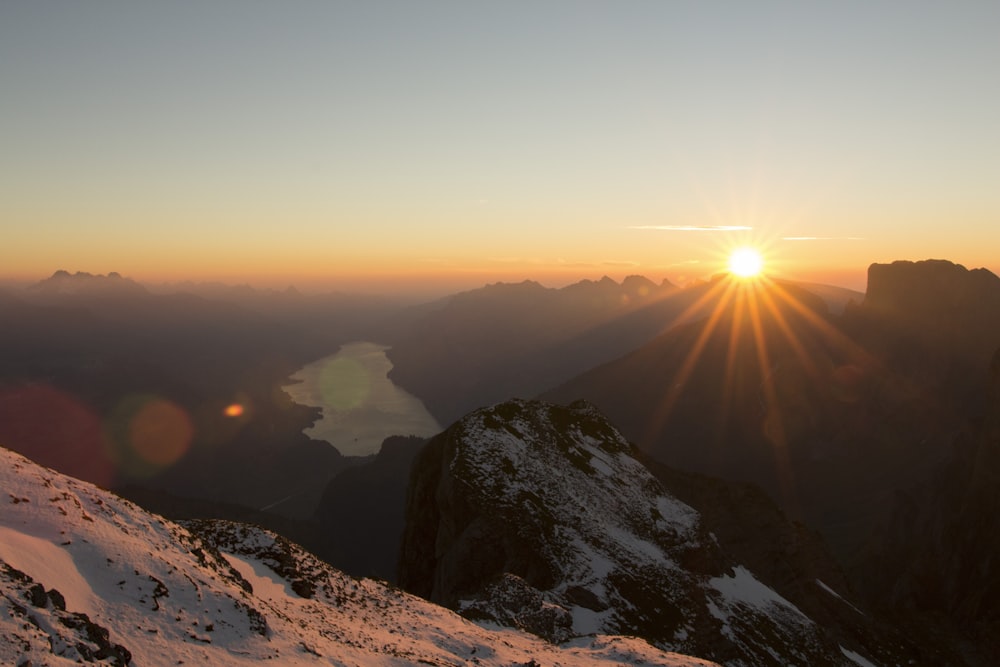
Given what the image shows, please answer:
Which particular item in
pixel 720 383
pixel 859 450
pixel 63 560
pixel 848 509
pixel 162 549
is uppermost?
pixel 63 560

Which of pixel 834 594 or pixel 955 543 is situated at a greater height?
pixel 834 594

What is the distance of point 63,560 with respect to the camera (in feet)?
47.3

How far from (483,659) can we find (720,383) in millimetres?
187025

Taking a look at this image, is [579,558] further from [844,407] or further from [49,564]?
[844,407]

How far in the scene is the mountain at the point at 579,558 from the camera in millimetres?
35000

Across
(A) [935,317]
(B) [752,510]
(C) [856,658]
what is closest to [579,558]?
(C) [856,658]

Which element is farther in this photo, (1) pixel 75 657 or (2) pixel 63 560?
(2) pixel 63 560

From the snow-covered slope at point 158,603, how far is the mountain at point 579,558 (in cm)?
912

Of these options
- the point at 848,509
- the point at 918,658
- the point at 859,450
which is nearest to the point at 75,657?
the point at 918,658

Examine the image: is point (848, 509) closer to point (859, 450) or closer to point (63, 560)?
point (859, 450)

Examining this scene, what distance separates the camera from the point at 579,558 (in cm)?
3775

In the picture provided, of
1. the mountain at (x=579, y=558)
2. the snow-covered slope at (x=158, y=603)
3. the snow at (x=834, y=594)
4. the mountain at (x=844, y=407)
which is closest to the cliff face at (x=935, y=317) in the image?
the mountain at (x=844, y=407)

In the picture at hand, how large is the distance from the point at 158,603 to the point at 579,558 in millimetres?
27999

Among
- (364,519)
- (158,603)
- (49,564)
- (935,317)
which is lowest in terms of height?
(364,519)
